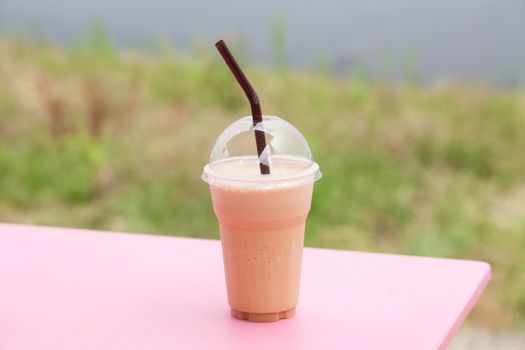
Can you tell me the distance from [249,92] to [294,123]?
303cm

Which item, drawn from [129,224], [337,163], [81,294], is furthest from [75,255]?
[337,163]

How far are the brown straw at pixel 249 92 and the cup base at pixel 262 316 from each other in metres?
0.18

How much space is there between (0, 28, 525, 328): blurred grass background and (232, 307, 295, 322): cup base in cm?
211

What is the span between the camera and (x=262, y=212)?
3.42ft

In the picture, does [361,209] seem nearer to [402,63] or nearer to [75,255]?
[402,63]

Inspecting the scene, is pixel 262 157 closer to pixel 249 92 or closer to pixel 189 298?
pixel 249 92

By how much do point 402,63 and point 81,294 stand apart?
11.0ft

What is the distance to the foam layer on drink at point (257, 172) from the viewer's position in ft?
3.42

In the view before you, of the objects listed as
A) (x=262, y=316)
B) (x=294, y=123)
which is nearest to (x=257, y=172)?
(x=262, y=316)

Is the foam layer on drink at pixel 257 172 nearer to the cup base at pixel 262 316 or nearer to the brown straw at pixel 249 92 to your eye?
the brown straw at pixel 249 92

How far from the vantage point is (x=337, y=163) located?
149 inches

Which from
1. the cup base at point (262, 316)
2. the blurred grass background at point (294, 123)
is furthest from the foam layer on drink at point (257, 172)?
the blurred grass background at point (294, 123)

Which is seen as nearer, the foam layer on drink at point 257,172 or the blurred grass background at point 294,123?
the foam layer on drink at point 257,172

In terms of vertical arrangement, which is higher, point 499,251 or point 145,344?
point 145,344
